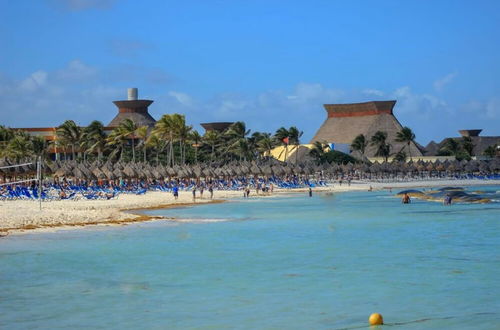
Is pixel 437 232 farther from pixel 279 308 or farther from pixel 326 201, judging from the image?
pixel 326 201

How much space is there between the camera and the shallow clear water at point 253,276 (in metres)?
14.9

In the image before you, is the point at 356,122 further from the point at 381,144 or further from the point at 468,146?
the point at 381,144

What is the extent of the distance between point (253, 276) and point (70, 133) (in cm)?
5927

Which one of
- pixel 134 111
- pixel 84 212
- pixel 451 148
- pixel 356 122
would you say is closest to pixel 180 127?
pixel 84 212

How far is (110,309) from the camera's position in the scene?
51.0ft

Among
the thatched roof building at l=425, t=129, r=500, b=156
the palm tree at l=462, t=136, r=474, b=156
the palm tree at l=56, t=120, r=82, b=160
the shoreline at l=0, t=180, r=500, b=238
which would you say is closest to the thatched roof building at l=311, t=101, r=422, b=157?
the thatched roof building at l=425, t=129, r=500, b=156

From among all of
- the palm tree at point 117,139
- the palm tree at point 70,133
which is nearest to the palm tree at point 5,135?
the palm tree at point 70,133

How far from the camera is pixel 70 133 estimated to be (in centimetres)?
7575

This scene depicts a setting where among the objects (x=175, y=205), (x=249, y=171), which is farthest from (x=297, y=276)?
(x=249, y=171)

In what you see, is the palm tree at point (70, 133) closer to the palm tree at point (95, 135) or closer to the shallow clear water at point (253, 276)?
the palm tree at point (95, 135)

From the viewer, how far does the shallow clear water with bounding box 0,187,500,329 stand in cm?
1491

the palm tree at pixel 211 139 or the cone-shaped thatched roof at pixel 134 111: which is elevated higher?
the cone-shaped thatched roof at pixel 134 111

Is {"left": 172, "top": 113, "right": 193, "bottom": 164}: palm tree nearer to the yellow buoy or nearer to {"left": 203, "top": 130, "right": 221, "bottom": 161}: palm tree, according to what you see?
{"left": 203, "top": 130, "right": 221, "bottom": 161}: palm tree

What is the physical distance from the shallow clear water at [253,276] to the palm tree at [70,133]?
146 feet
